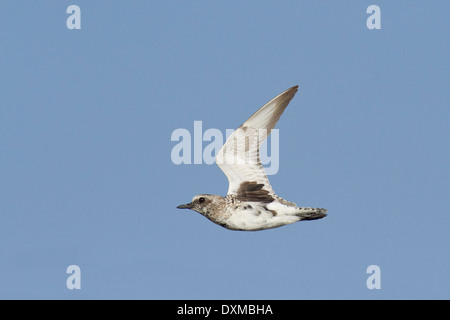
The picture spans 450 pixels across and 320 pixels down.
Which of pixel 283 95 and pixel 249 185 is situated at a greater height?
pixel 283 95

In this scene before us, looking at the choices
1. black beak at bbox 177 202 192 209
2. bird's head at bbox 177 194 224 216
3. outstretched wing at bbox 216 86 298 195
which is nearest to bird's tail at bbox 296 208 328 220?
outstretched wing at bbox 216 86 298 195

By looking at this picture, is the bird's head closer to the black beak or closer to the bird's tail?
the black beak

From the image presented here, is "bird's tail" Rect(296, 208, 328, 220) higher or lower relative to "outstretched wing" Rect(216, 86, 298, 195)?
lower

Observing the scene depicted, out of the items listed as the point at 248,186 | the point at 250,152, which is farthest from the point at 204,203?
the point at 250,152
